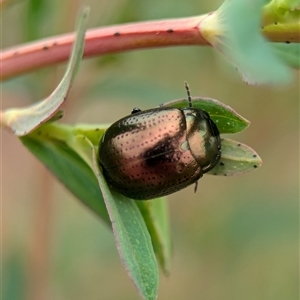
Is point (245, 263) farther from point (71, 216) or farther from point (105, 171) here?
point (105, 171)

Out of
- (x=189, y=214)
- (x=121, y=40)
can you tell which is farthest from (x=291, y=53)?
(x=189, y=214)

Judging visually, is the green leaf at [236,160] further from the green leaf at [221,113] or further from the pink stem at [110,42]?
the pink stem at [110,42]

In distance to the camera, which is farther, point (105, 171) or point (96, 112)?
point (96, 112)

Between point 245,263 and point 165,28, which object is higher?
point 165,28

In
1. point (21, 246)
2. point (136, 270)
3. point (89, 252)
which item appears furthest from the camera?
point (89, 252)

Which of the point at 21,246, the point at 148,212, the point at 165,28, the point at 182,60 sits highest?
the point at 165,28

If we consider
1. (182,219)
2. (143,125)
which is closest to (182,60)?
(182,219)

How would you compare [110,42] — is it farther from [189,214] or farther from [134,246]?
[189,214]
